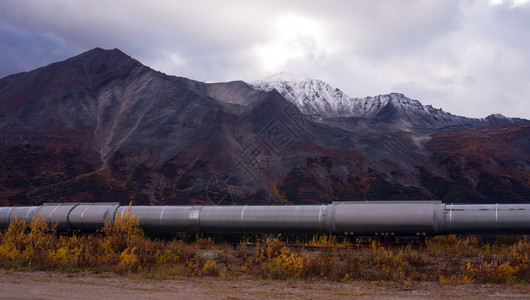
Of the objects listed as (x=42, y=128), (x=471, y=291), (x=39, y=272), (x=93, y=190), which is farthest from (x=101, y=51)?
(x=471, y=291)

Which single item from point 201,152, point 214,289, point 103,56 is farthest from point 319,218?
point 103,56

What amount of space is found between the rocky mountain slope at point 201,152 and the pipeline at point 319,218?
29382 millimetres

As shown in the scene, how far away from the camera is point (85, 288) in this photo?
10.9 metres

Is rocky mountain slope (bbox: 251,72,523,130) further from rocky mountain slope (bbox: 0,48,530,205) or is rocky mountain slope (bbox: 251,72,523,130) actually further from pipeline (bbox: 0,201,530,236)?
pipeline (bbox: 0,201,530,236)

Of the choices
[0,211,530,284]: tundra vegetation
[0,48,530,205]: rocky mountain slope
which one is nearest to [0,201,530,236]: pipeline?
[0,211,530,284]: tundra vegetation

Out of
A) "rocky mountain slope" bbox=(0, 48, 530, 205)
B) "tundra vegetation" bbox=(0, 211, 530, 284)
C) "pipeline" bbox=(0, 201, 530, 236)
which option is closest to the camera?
"tundra vegetation" bbox=(0, 211, 530, 284)

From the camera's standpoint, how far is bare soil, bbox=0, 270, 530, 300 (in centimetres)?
1015

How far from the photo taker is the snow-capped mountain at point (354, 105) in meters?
119

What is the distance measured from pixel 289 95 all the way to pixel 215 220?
11718 centimetres

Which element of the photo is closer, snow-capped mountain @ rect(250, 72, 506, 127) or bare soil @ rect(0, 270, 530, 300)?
bare soil @ rect(0, 270, 530, 300)

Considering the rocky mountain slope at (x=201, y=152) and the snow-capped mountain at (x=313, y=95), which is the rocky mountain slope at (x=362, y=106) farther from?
the rocky mountain slope at (x=201, y=152)

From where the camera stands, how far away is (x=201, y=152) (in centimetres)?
6325

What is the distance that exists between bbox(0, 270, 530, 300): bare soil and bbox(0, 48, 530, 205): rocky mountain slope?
1564 inches

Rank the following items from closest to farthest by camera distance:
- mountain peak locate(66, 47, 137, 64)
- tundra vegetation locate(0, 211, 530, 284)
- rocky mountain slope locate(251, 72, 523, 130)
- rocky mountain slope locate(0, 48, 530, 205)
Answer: tundra vegetation locate(0, 211, 530, 284) → rocky mountain slope locate(0, 48, 530, 205) → mountain peak locate(66, 47, 137, 64) → rocky mountain slope locate(251, 72, 523, 130)
